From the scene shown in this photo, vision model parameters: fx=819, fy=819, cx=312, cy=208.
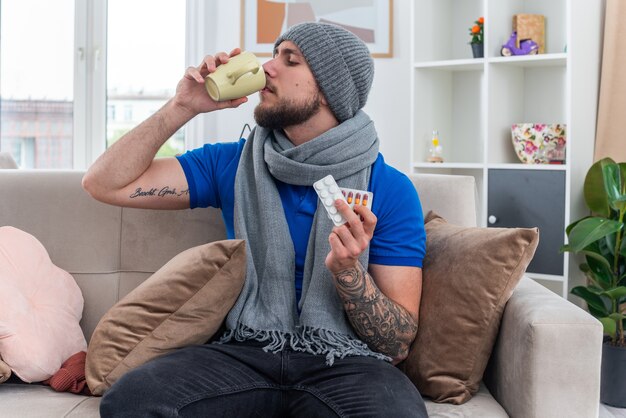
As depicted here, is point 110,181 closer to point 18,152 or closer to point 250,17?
point 250,17

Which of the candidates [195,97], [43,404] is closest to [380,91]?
[195,97]

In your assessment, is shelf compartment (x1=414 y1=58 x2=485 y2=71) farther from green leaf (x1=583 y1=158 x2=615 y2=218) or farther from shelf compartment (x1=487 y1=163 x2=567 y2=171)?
green leaf (x1=583 y1=158 x2=615 y2=218)

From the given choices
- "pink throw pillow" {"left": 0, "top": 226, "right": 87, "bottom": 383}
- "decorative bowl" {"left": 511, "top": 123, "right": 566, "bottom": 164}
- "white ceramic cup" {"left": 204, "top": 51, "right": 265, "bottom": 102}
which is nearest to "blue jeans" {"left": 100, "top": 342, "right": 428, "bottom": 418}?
"pink throw pillow" {"left": 0, "top": 226, "right": 87, "bottom": 383}

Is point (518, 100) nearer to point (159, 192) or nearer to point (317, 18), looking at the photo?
point (317, 18)

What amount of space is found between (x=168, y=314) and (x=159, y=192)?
34cm

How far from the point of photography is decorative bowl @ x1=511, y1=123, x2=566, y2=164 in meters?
3.19

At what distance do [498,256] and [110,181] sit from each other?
0.89m

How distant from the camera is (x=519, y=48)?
10.9 feet

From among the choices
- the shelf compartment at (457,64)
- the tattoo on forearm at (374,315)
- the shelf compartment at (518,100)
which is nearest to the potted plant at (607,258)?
the shelf compartment at (518,100)

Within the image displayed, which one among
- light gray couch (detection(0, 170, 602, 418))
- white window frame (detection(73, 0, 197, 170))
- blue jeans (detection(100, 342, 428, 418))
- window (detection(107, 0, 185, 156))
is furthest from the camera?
window (detection(107, 0, 185, 156))

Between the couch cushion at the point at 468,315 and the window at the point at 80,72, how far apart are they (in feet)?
8.46

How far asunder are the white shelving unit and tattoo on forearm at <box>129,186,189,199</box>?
1687 millimetres

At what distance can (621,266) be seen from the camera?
3029 mm

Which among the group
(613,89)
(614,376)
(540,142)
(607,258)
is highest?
(613,89)
